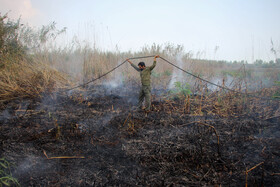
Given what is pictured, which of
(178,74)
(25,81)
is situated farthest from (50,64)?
(178,74)

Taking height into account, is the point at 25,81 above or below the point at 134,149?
above

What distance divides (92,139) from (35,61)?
358 centimetres

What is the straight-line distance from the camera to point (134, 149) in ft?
8.46

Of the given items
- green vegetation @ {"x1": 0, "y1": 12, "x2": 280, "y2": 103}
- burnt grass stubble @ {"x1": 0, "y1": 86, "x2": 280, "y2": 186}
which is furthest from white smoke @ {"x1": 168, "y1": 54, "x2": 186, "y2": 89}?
burnt grass stubble @ {"x1": 0, "y1": 86, "x2": 280, "y2": 186}

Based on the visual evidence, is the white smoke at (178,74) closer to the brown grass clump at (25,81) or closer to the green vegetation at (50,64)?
the green vegetation at (50,64)

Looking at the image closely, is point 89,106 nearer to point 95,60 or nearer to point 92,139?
point 92,139

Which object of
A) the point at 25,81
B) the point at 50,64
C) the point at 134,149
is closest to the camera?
the point at 134,149

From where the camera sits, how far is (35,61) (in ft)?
16.7

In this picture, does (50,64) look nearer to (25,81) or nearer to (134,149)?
(25,81)

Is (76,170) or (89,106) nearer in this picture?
(76,170)

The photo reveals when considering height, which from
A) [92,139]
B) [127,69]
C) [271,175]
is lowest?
[271,175]

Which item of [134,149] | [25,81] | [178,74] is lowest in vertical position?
[134,149]

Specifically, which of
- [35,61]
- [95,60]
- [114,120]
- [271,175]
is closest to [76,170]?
[114,120]

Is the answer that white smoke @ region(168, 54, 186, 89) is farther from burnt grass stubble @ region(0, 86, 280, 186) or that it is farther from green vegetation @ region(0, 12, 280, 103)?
burnt grass stubble @ region(0, 86, 280, 186)
